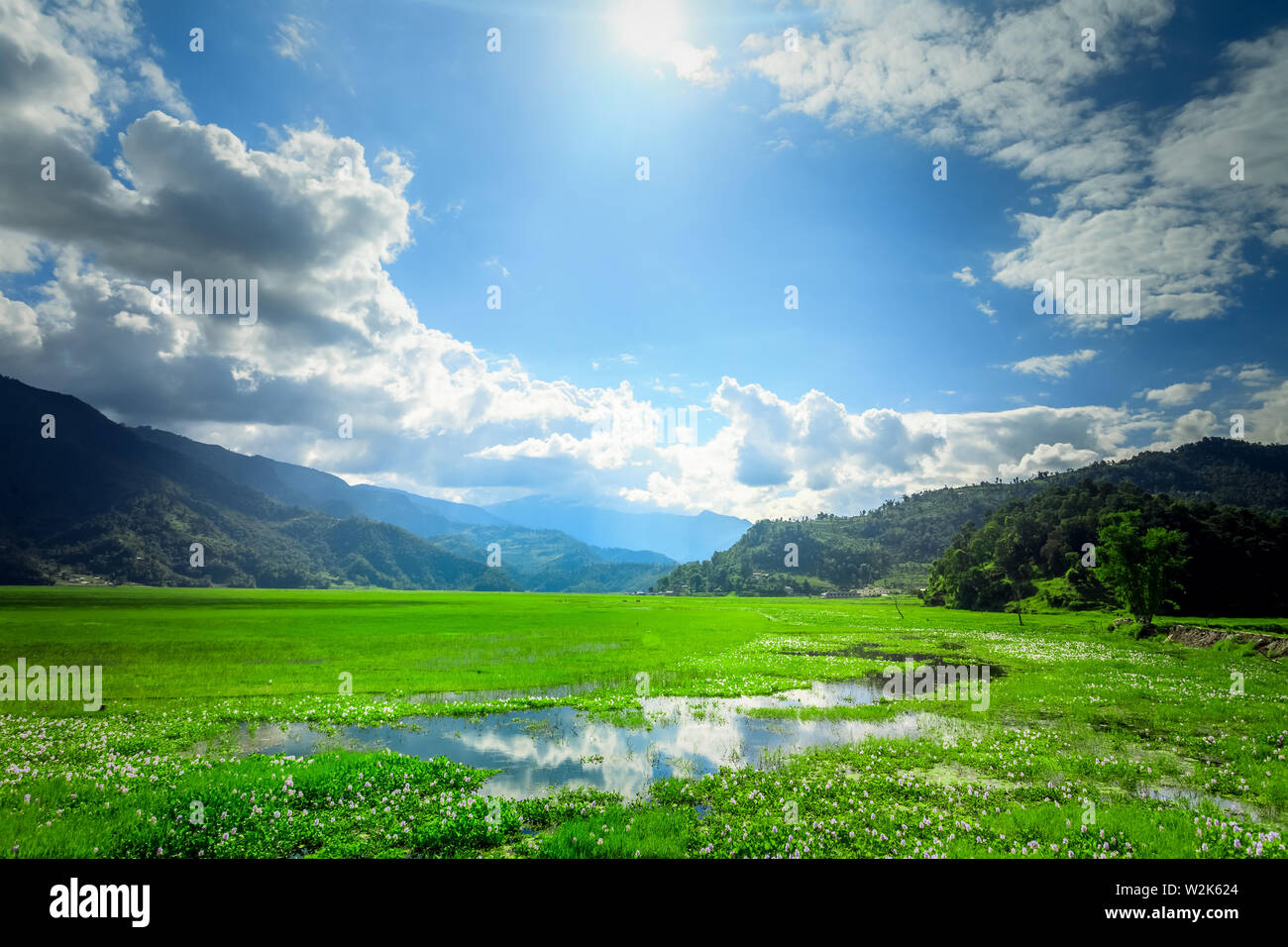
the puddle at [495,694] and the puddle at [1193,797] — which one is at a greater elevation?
the puddle at [1193,797]

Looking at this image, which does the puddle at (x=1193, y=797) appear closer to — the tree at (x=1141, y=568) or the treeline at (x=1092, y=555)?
the tree at (x=1141, y=568)

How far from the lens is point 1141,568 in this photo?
55781mm

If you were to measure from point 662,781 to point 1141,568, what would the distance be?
2585 inches

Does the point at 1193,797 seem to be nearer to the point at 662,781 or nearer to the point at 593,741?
the point at 662,781

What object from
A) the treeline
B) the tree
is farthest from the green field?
Answer: the treeline

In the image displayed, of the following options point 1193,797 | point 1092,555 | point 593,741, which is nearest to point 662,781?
point 593,741

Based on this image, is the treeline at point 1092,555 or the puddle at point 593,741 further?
the treeline at point 1092,555

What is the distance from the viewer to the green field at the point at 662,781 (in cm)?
1069

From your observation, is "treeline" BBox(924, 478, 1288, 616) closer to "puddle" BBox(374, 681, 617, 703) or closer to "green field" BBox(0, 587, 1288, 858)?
"green field" BBox(0, 587, 1288, 858)

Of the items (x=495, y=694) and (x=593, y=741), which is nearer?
(x=593, y=741)

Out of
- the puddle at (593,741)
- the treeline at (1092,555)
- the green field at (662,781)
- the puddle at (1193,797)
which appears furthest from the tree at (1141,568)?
the puddle at (1193,797)

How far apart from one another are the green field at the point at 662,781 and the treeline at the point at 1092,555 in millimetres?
63478

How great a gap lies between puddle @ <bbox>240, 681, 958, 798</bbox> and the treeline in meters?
72.9
